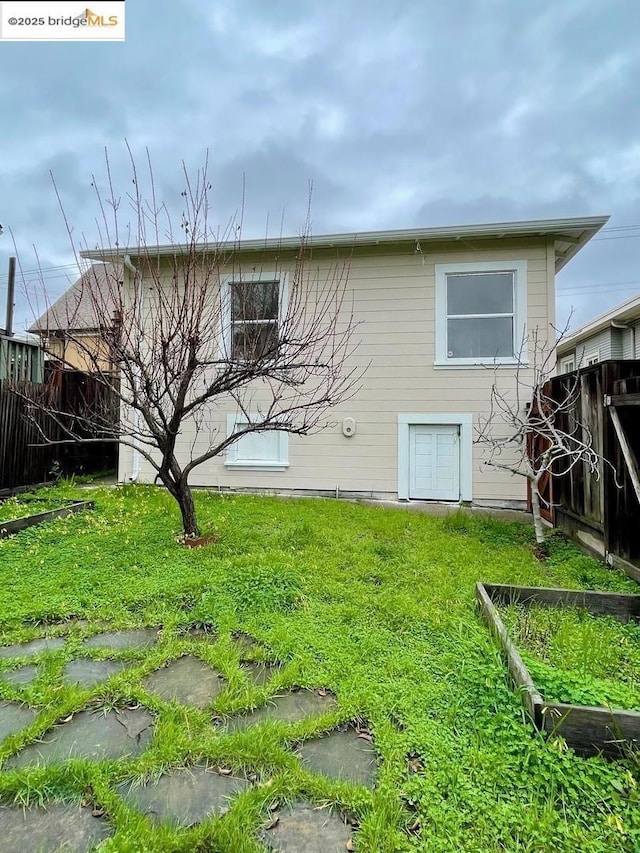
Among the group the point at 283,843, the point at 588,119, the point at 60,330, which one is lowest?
the point at 283,843

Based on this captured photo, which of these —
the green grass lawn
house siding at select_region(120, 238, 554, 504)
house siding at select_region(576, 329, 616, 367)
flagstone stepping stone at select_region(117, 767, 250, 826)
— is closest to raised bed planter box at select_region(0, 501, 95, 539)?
the green grass lawn

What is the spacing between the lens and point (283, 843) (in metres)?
1.37

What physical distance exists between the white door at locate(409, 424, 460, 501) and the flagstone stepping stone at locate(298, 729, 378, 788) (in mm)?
5080

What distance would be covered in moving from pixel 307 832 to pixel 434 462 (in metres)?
5.69

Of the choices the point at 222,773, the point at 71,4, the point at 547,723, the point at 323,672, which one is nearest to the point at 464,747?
the point at 547,723

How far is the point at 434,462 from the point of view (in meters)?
6.76

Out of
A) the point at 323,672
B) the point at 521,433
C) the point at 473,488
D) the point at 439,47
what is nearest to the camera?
the point at 323,672

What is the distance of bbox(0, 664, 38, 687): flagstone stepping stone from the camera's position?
2.26 metres

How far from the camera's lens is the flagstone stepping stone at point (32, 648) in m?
2.54

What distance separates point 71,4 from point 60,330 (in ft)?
11.6

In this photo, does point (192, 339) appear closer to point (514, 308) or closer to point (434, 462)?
point (434, 462)

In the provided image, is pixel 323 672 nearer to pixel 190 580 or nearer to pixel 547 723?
pixel 547 723

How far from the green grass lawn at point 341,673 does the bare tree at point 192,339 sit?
3.72 feet

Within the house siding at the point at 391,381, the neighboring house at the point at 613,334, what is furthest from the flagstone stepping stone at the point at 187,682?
the neighboring house at the point at 613,334
